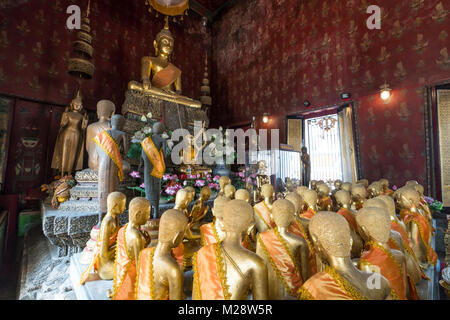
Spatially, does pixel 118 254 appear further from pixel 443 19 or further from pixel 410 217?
pixel 443 19

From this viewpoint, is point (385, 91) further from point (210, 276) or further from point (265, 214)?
point (210, 276)

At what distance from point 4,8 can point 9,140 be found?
2917mm

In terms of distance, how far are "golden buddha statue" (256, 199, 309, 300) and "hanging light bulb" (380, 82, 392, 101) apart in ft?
16.8

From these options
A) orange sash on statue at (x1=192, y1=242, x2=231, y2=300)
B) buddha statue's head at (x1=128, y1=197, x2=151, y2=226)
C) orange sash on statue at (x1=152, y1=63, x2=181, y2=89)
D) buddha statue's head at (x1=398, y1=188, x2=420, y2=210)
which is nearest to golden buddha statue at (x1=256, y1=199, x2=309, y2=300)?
orange sash on statue at (x1=192, y1=242, x2=231, y2=300)

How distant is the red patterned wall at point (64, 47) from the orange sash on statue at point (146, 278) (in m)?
5.88

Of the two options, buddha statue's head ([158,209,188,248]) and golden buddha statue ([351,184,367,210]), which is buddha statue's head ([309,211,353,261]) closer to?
buddha statue's head ([158,209,188,248])

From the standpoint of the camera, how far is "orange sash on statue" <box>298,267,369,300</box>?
0.77m

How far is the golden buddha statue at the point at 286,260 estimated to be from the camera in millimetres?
1257

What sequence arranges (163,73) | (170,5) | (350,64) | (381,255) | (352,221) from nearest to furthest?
(381,255), (352,221), (170,5), (350,64), (163,73)

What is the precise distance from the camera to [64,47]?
216 inches

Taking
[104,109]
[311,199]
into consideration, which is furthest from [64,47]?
[311,199]

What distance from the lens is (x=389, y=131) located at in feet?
16.5

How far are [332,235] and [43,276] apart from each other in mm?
2744
